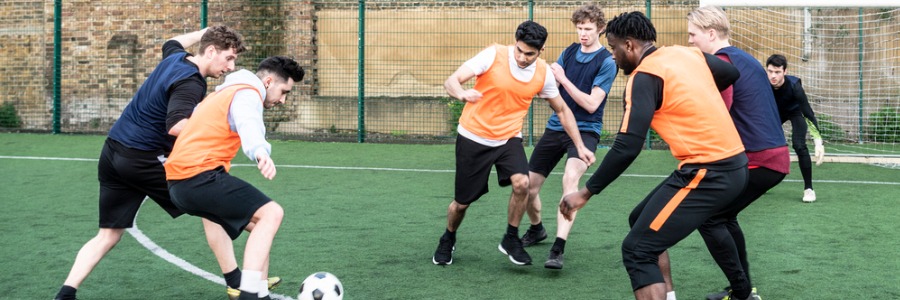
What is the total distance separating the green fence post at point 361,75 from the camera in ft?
57.7

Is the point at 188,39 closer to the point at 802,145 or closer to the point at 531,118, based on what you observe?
the point at 802,145

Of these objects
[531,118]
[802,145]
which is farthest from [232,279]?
[531,118]

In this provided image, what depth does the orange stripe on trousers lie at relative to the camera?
4.75 meters

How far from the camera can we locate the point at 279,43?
733 inches

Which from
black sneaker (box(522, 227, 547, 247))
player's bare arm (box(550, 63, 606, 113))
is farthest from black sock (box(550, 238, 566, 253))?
player's bare arm (box(550, 63, 606, 113))

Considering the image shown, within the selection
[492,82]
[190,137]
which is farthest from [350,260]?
[190,137]

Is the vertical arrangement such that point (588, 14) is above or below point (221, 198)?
above

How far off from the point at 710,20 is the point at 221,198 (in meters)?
2.84

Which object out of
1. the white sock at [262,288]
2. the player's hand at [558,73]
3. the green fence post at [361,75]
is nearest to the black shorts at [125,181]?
the white sock at [262,288]

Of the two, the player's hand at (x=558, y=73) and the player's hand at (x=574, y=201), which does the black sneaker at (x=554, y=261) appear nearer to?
the player's hand at (x=558, y=73)

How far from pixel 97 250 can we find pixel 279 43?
13166mm

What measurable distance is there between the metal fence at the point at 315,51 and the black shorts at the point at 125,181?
37.8ft

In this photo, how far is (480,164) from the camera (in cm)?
695

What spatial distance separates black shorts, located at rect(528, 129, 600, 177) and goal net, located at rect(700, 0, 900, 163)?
9.67 m
